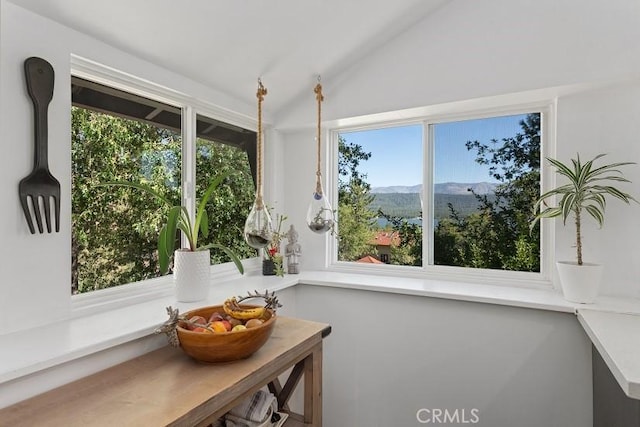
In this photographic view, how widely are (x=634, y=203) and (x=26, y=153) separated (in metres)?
2.54

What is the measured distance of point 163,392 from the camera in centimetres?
105

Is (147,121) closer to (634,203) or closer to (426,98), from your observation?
(426,98)

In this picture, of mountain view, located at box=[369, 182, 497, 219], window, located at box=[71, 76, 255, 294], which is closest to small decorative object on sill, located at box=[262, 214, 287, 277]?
window, located at box=[71, 76, 255, 294]

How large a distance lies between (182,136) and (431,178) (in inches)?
60.3

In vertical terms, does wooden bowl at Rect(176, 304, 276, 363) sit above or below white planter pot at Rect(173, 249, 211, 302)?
below

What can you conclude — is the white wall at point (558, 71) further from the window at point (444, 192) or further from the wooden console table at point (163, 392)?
the wooden console table at point (163, 392)

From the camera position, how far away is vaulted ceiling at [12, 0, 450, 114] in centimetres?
139

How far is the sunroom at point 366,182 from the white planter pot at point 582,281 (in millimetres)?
48

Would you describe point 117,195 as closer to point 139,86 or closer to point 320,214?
point 139,86

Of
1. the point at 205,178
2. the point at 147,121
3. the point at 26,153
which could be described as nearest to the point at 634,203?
the point at 205,178

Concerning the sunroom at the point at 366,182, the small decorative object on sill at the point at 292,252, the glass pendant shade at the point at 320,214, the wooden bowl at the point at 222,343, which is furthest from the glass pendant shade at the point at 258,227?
the small decorative object on sill at the point at 292,252

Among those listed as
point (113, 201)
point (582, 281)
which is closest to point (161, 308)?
point (113, 201)

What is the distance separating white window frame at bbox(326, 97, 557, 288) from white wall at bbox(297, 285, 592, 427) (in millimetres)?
360

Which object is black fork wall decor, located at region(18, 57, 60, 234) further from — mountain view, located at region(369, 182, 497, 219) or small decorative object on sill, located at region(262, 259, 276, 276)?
mountain view, located at region(369, 182, 497, 219)
